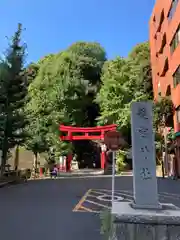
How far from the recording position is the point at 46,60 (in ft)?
166

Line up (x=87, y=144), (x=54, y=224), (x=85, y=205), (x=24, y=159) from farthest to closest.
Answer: (x=87, y=144), (x=24, y=159), (x=85, y=205), (x=54, y=224)

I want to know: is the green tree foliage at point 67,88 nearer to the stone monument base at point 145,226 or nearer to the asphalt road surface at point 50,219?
the asphalt road surface at point 50,219

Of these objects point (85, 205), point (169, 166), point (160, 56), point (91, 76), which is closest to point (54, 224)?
point (85, 205)

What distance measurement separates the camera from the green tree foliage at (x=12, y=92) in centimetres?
2202

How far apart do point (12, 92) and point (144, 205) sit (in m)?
19.6

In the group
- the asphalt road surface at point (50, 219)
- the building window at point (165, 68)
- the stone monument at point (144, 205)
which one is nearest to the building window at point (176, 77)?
the building window at point (165, 68)

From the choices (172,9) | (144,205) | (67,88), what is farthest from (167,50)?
(144,205)

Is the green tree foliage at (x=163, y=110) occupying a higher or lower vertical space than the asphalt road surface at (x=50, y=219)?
higher

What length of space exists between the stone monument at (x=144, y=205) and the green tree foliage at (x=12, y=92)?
18.4 metres

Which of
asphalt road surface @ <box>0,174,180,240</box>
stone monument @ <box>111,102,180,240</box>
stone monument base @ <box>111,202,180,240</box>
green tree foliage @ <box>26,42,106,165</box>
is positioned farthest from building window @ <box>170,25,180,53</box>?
stone monument base @ <box>111,202,180,240</box>

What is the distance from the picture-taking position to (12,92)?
888 inches

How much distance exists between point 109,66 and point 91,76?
20.0 ft

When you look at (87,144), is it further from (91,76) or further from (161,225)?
(161,225)

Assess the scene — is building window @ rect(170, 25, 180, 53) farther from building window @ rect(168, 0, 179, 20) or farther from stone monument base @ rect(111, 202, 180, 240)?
stone monument base @ rect(111, 202, 180, 240)
